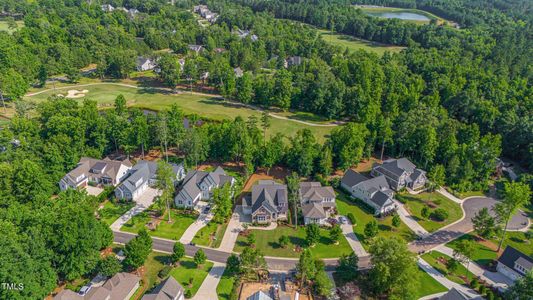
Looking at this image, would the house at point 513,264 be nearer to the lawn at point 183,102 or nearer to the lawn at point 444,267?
the lawn at point 444,267

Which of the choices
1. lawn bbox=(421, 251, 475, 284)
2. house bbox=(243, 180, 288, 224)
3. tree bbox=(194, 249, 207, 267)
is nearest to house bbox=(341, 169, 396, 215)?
lawn bbox=(421, 251, 475, 284)

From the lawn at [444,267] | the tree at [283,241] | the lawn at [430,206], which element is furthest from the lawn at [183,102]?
the lawn at [444,267]

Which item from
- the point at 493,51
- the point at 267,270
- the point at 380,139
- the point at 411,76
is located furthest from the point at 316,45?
the point at 267,270

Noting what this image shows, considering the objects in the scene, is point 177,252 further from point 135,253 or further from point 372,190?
point 372,190

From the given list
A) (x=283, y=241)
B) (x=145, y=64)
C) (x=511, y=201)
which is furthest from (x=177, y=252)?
(x=145, y=64)

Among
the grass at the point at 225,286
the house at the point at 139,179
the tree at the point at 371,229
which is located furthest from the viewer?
the house at the point at 139,179

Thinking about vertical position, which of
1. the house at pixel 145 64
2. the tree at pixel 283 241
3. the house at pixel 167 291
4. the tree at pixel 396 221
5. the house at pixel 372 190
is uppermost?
the house at pixel 145 64

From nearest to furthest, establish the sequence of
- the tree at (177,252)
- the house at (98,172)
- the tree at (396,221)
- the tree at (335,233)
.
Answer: the tree at (177,252)
the tree at (335,233)
the tree at (396,221)
the house at (98,172)
